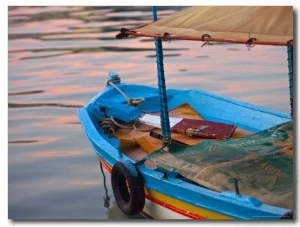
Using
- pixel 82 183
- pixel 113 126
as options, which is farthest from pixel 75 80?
pixel 82 183

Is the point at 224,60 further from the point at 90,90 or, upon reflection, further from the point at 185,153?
the point at 185,153

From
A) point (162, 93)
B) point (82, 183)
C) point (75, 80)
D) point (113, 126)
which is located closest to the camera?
point (162, 93)

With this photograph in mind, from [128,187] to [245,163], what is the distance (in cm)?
78

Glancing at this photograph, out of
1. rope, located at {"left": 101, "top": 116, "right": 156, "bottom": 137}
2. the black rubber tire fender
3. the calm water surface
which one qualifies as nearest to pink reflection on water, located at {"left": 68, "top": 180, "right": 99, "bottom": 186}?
the calm water surface

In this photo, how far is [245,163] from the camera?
509cm

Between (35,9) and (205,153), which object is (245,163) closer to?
(205,153)

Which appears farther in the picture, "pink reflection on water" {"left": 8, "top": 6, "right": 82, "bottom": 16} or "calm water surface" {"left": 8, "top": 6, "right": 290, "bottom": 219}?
"calm water surface" {"left": 8, "top": 6, "right": 290, "bottom": 219}

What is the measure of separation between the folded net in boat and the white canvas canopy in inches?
31.6

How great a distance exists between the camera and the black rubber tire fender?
204 inches

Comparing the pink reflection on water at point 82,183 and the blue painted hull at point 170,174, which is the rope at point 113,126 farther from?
the pink reflection on water at point 82,183

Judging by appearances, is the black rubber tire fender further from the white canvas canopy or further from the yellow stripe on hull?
the white canvas canopy

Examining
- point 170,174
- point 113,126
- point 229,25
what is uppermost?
point 229,25

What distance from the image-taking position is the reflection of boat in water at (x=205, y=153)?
15.5 feet
